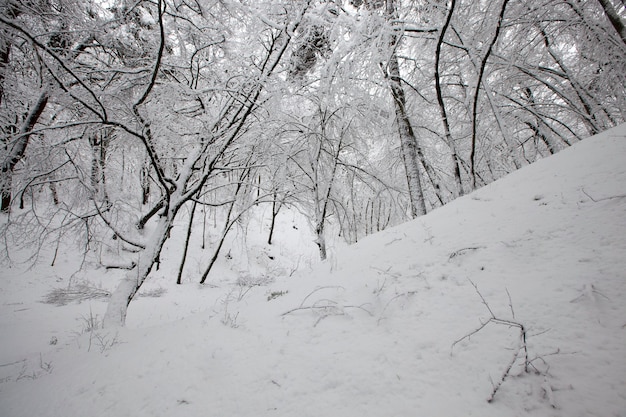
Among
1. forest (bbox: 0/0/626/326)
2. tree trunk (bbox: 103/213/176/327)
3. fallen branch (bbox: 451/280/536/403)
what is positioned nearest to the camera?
fallen branch (bbox: 451/280/536/403)

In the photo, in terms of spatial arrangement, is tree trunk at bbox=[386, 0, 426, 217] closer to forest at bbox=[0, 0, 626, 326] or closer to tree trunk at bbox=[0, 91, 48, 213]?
forest at bbox=[0, 0, 626, 326]

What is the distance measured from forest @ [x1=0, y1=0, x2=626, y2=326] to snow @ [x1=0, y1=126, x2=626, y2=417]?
1.65m

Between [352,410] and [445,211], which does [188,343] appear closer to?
[352,410]

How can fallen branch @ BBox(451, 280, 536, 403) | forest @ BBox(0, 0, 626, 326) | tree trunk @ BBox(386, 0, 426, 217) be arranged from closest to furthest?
fallen branch @ BBox(451, 280, 536, 403) < forest @ BBox(0, 0, 626, 326) < tree trunk @ BBox(386, 0, 426, 217)

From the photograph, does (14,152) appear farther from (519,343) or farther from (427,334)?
(519,343)

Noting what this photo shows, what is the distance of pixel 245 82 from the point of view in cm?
427

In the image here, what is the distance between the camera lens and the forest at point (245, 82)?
372 centimetres

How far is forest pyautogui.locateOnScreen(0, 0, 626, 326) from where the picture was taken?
12.2ft

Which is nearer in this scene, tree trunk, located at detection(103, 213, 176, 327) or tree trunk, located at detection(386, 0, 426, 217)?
tree trunk, located at detection(103, 213, 176, 327)

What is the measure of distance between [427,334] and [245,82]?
427 centimetres

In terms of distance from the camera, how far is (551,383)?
1184 millimetres

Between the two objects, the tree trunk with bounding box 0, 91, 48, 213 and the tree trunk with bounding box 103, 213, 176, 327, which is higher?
the tree trunk with bounding box 0, 91, 48, 213

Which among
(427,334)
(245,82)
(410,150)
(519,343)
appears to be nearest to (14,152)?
(245,82)

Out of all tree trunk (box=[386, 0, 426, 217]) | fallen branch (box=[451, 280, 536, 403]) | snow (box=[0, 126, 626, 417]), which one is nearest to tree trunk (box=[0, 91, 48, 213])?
snow (box=[0, 126, 626, 417])
